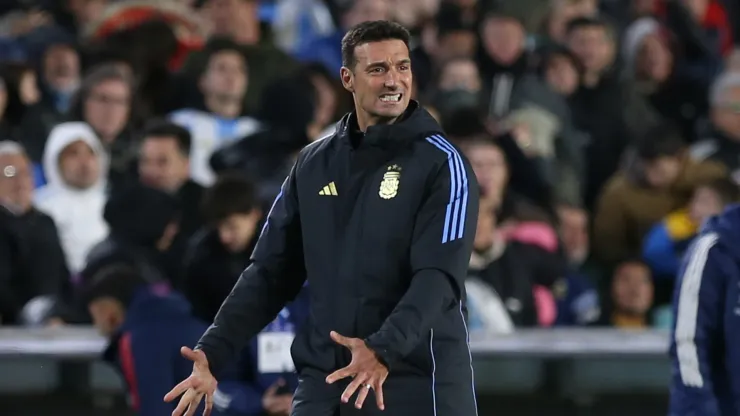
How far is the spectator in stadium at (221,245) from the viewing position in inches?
296

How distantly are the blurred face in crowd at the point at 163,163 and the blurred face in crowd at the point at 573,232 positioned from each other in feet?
8.14

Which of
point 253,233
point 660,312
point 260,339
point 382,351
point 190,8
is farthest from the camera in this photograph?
point 190,8

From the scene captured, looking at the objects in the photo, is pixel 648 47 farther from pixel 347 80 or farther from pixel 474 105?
pixel 347 80

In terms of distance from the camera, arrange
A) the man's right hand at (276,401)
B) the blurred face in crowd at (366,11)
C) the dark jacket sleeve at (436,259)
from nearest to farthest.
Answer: the dark jacket sleeve at (436,259) → the man's right hand at (276,401) → the blurred face in crowd at (366,11)

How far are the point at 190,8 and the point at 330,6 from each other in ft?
3.79

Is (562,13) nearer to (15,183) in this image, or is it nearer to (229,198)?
(15,183)

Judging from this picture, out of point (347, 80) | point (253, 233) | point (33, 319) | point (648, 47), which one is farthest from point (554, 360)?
point (648, 47)

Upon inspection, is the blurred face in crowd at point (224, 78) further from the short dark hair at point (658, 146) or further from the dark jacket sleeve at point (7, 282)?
the short dark hair at point (658, 146)

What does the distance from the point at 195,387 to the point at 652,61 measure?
28.3 ft

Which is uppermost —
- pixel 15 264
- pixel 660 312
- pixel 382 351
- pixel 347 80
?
pixel 347 80

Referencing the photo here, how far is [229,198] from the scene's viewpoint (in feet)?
25.9

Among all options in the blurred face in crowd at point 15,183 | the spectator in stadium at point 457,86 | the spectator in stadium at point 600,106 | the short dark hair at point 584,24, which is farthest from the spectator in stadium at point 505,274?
the short dark hair at point 584,24

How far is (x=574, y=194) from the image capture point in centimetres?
1106

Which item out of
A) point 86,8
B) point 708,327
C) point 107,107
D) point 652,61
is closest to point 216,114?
point 107,107
